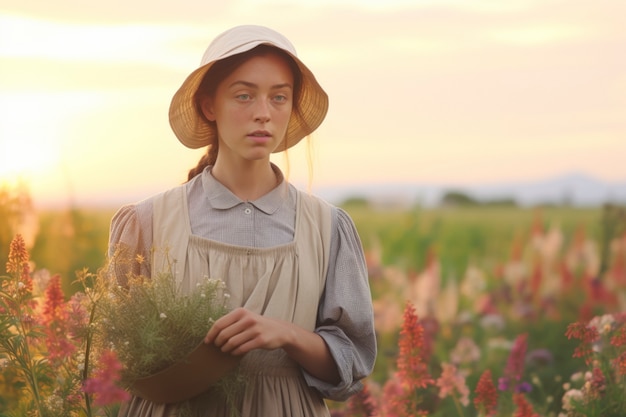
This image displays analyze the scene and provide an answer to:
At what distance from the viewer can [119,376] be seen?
112 inches

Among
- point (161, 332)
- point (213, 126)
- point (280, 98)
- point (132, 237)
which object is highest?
point (280, 98)

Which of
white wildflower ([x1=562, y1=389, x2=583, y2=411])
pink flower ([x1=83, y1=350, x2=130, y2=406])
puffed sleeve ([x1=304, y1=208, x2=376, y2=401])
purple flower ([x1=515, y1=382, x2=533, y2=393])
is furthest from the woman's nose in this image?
purple flower ([x1=515, y1=382, x2=533, y2=393])

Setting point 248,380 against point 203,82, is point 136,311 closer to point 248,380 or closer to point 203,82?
point 248,380

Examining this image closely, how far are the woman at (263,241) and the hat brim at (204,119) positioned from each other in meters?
0.01

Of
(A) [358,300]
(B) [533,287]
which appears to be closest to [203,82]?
(A) [358,300]

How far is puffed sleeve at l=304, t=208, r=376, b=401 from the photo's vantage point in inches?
130

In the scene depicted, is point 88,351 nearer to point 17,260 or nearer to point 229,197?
point 17,260

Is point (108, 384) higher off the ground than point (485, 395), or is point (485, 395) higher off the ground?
point (108, 384)

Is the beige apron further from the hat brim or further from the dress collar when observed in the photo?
the hat brim

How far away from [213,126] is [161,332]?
985 millimetres

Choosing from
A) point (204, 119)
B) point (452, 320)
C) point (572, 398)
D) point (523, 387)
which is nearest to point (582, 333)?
point (572, 398)

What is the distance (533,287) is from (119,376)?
6725 millimetres

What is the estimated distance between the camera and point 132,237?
3.40 metres

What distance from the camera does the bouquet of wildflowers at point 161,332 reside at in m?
2.88
